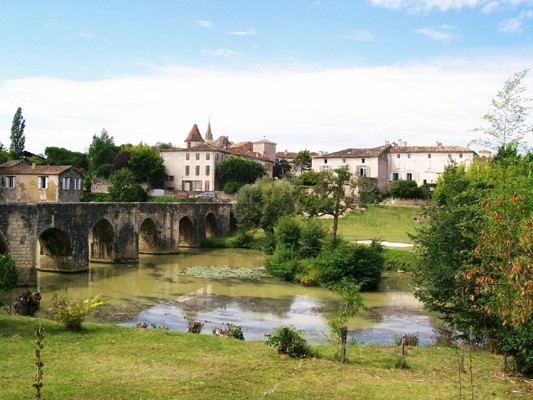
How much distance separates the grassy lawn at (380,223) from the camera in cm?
4956

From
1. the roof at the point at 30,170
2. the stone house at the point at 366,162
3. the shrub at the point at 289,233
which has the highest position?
the stone house at the point at 366,162

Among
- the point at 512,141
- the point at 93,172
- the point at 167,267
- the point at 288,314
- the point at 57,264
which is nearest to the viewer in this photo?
the point at 512,141

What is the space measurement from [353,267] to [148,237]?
18877 mm

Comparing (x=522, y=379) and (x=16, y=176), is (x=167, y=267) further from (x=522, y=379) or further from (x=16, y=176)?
(x=522, y=379)

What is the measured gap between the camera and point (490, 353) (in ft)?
51.4

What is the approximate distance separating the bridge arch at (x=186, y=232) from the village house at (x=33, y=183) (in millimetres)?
11904

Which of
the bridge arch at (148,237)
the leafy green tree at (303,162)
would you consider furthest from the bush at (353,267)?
the leafy green tree at (303,162)

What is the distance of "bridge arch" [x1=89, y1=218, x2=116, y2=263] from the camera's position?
120 ft

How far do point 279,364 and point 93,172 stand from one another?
70.5 meters

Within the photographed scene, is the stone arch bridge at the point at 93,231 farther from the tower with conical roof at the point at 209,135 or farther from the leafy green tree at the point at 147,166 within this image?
the tower with conical roof at the point at 209,135

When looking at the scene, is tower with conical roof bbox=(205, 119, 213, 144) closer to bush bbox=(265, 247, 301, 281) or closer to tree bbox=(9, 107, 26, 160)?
tree bbox=(9, 107, 26, 160)

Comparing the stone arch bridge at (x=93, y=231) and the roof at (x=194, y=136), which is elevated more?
the roof at (x=194, y=136)

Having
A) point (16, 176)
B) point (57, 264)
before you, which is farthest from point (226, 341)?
point (16, 176)

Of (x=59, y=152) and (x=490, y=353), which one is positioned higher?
(x=59, y=152)
